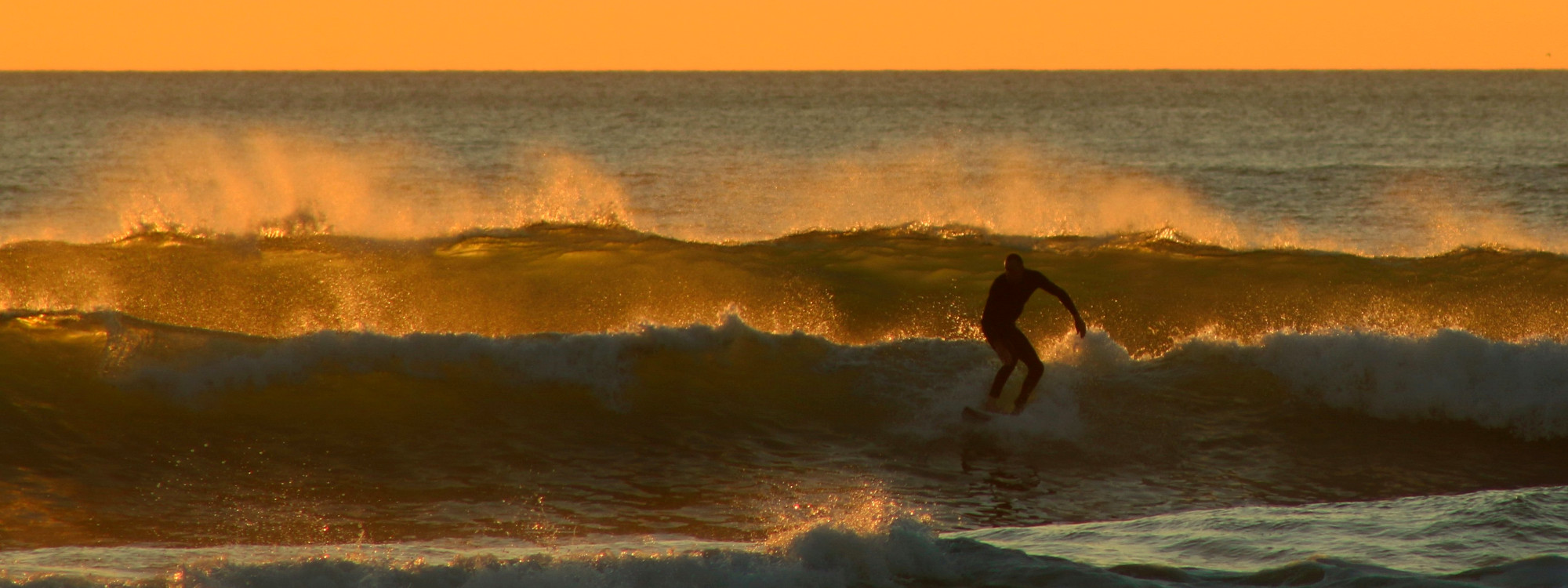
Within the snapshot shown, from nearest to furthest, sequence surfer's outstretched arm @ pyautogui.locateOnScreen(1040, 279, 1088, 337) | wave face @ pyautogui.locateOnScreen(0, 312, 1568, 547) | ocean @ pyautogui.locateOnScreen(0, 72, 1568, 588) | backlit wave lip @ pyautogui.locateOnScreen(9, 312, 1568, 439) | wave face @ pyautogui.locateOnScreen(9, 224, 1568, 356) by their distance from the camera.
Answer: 1. ocean @ pyautogui.locateOnScreen(0, 72, 1568, 588)
2. wave face @ pyautogui.locateOnScreen(0, 312, 1568, 547)
3. surfer's outstretched arm @ pyautogui.locateOnScreen(1040, 279, 1088, 337)
4. backlit wave lip @ pyautogui.locateOnScreen(9, 312, 1568, 439)
5. wave face @ pyautogui.locateOnScreen(9, 224, 1568, 356)

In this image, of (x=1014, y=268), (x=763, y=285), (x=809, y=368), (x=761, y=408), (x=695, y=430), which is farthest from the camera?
(x=763, y=285)

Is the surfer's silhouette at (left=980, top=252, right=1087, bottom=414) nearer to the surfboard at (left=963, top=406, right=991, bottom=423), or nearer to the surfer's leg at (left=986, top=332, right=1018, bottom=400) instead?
the surfer's leg at (left=986, top=332, right=1018, bottom=400)

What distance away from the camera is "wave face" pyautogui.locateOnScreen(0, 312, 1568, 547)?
927cm

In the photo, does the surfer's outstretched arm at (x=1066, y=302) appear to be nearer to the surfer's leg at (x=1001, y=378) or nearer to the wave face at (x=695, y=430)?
the surfer's leg at (x=1001, y=378)

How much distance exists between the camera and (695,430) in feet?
37.4

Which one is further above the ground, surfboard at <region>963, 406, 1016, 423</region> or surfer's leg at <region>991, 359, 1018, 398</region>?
surfer's leg at <region>991, 359, 1018, 398</region>

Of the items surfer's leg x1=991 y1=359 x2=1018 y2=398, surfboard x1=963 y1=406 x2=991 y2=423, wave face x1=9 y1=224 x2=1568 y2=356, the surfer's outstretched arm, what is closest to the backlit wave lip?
surfboard x1=963 y1=406 x2=991 y2=423

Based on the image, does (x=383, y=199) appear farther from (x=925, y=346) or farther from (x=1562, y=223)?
(x=1562, y=223)

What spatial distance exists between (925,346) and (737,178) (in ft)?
81.5

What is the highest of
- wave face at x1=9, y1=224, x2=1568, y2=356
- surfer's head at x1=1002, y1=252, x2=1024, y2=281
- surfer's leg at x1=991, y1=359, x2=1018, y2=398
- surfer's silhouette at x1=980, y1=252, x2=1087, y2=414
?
wave face at x1=9, y1=224, x2=1568, y2=356

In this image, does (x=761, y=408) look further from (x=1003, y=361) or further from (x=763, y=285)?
(x=763, y=285)

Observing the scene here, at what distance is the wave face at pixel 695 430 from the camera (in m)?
9.27

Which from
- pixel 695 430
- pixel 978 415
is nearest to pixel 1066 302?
pixel 978 415

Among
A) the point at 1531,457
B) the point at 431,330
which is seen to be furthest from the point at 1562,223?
the point at 431,330
